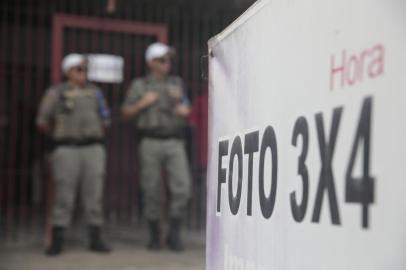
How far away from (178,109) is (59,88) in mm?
1084

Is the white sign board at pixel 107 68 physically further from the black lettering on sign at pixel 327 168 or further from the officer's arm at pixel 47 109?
the black lettering on sign at pixel 327 168

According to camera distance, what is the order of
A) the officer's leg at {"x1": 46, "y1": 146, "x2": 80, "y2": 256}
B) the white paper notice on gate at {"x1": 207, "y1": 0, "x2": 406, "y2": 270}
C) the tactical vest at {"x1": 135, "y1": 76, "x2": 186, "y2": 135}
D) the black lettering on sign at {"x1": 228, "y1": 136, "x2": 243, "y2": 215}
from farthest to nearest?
the tactical vest at {"x1": 135, "y1": 76, "x2": 186, "y2": 135} → the officer's leg at {"x1": 46, "y1": 146, "x2": 80, "y2": 256} → the black lettering on sign at {"x1": 228, "y1": 136, "x2": 243, "y2": 215} → the white paper notice on gate at {"x1": 207, "y1": 0, "x2": 406, "y2": 270}

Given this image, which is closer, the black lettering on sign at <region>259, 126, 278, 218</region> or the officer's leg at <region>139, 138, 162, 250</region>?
A: the black lettering on sign at <region>259, 126, 278, 218</region>

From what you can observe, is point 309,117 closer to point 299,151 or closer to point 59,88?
point 299,151

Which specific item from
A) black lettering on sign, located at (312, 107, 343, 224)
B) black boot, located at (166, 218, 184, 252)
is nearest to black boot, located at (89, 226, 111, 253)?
black boot, located at (166, 218, 184, 252)

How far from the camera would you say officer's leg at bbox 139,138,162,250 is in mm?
5789

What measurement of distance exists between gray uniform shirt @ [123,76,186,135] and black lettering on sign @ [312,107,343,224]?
4393 mm

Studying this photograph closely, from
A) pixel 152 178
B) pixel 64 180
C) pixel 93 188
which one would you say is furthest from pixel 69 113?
pixel 152 178

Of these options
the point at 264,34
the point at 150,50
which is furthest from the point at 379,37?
the point at 150,50

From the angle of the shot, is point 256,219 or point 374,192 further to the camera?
point 256,219

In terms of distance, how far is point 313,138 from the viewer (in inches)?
57.5

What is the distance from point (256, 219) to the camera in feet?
5.90

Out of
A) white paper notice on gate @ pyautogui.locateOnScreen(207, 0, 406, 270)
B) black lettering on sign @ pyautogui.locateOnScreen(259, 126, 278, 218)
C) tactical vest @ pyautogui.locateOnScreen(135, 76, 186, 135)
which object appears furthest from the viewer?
tactical vest @ pyautogui.locateOnScreen(135, 76, 186, 135)

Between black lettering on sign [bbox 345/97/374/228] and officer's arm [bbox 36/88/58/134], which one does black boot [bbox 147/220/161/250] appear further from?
black lettering on sign [bbox 345/97/374/228]
